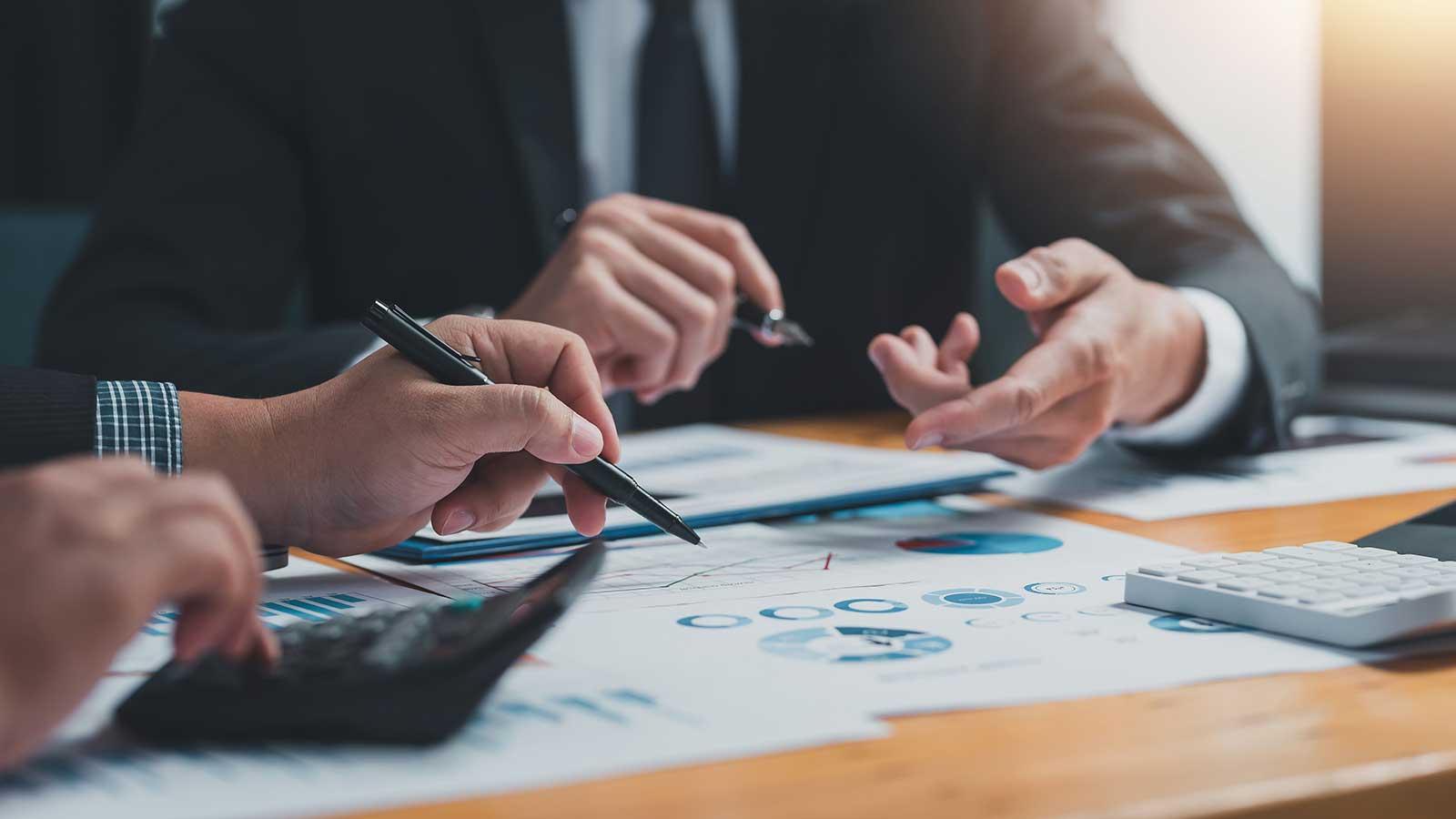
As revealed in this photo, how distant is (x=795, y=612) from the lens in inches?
18.5

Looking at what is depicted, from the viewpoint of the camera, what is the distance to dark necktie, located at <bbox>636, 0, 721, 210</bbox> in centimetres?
128

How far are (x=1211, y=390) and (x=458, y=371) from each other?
56 centimetres

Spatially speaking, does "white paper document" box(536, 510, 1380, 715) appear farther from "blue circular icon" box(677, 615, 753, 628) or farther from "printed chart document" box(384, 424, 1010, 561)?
"printed chart document" box(384, 424, 1010, 561)

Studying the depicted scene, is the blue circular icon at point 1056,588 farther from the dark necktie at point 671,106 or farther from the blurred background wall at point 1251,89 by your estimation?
the blurred background wall at point 1251,89

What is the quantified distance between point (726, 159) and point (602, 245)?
0.49m

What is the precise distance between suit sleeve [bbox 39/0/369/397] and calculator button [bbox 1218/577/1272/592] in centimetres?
72

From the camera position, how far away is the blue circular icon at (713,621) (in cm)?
46

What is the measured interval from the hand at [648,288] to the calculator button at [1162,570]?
1.43ft

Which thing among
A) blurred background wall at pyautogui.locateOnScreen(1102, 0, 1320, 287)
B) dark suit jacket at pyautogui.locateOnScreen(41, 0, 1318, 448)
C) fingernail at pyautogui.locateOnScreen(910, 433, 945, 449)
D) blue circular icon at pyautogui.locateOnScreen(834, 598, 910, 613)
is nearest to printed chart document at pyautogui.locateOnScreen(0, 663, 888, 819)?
blue circular icon at pyautogui.locateOnScreen(834, 598, 910, 613)

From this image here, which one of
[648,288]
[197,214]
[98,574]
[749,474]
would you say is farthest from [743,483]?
[197,214]

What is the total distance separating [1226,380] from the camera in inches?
34.2

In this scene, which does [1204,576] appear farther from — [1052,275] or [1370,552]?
[1052,275]

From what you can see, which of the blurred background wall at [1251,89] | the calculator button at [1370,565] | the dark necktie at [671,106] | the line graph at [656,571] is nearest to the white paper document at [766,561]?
the line graph at [656,571]

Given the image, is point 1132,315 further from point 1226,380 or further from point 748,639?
point 748,639
